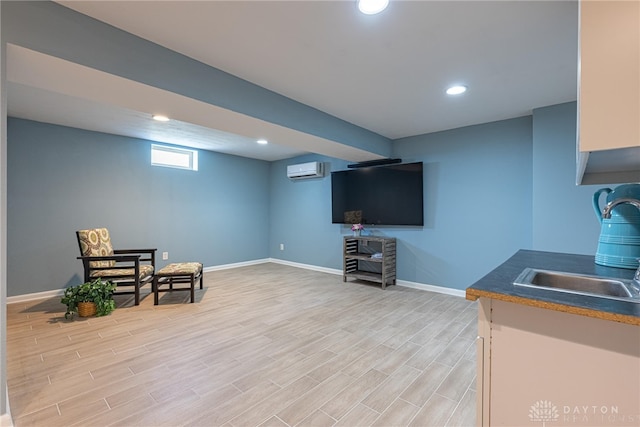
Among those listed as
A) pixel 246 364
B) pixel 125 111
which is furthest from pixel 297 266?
pixel 125 111

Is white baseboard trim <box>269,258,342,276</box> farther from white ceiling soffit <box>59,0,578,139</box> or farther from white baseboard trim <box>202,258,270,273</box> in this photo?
white ceiling soffit <box>59,0,578,139</box>

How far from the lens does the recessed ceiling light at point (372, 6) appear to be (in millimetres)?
1468

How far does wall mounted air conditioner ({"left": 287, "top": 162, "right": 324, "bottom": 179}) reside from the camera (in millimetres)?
5184

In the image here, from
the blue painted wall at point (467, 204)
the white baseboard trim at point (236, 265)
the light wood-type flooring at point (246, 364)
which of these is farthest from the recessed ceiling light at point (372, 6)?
the white baseboard trim at point (236, 265)

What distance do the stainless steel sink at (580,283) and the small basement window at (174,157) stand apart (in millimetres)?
5157

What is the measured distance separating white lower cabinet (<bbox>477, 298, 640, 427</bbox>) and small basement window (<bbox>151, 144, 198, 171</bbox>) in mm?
5126

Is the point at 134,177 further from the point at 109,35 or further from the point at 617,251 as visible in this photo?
the point at 617,251

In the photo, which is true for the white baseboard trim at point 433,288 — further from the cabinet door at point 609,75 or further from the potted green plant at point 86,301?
the potted green plant at point 86,301

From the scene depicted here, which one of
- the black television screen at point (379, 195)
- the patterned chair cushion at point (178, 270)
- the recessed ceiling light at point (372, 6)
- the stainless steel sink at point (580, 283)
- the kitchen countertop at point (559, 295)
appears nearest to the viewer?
the kitchen countertop at point (559, 295)

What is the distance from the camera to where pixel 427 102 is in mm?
2863

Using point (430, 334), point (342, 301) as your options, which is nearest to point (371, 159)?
point (342, 301)

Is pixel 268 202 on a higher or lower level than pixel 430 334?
higher

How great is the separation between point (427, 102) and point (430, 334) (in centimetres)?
232

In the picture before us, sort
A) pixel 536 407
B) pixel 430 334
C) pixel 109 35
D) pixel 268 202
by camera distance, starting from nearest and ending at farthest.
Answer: pixel 536 407, pixel 109 35, pixel 430 334, pixel 268 202
